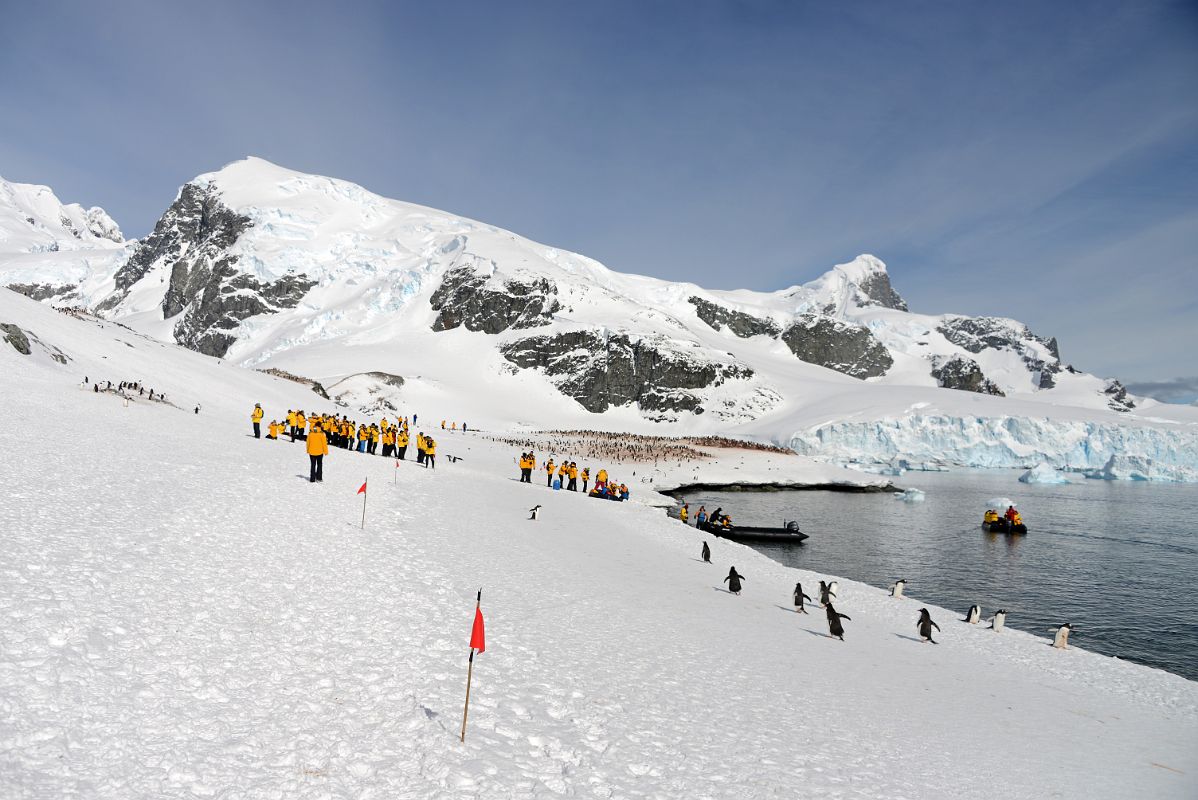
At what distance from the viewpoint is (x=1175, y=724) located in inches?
529

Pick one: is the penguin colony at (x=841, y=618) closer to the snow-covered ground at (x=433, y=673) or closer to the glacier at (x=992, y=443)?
the snow-covered ground at (x=433, y=673)

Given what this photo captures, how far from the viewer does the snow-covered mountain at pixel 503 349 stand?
317 feet

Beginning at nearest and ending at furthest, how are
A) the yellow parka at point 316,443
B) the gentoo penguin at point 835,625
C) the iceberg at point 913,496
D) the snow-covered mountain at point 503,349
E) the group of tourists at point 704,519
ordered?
the gentoo penguin at point 835,625, the yellow parka at point 316,443, the group of tourists at point 704,519, the iceberg at point 913,496, the snow-covered mountain at point 503,349

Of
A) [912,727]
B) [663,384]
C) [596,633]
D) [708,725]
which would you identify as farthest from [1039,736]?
[663,384]

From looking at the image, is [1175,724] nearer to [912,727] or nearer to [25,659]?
[912,727]

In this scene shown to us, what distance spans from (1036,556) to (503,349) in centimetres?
11446

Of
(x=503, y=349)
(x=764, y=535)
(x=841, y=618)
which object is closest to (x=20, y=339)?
(x=841, y=618)

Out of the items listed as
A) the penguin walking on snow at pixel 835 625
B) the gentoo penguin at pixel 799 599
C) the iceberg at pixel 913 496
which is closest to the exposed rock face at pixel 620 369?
the iceberg at pixel 913 496

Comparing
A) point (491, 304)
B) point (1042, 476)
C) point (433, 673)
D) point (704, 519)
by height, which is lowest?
point (704, 519)

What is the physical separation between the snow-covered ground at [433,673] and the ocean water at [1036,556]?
6.13 meters

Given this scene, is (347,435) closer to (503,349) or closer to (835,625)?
(835,625)

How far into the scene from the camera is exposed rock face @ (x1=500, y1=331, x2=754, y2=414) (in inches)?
5246

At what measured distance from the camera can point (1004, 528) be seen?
1678 inches

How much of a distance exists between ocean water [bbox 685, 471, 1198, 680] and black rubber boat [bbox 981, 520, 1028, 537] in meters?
1.01
